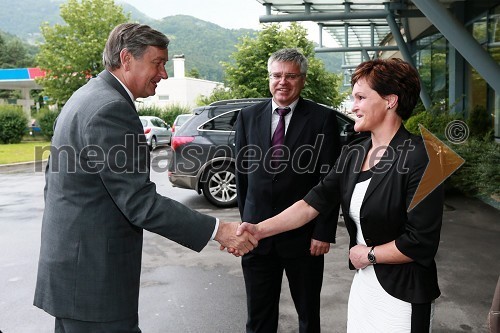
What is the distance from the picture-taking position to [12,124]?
2842 cm

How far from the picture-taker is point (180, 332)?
414 centimetres

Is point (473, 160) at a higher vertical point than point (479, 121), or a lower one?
lower

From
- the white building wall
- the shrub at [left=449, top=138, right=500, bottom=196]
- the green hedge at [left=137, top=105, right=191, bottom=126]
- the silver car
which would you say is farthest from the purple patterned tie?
the white building wall

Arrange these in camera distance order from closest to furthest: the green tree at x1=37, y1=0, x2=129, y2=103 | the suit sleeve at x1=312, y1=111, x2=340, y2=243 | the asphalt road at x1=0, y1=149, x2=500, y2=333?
1. the suit sleeve at x1=312, y1=111, x2=340, y2=243
2. the asphalt road at x1=0, y1=149, x2=500, y2=333
3. the green tree at x1=37, y1=0, x2=129, y2=103

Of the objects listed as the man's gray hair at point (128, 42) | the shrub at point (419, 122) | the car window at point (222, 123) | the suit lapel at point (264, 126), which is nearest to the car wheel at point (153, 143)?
the shrub at point (419, 122)

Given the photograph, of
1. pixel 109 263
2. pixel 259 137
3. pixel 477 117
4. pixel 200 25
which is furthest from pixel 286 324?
pixel 200 25

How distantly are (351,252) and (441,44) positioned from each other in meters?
17.1

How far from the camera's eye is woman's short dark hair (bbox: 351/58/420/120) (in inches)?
92.4

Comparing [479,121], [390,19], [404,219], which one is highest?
[390,19]

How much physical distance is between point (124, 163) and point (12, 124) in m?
29.1

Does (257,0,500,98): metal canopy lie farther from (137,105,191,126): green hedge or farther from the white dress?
(137,105,191,126): green hedge

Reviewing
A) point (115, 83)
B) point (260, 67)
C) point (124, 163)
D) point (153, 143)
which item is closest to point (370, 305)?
point (124, 163)

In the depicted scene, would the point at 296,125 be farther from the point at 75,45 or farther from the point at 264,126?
the point at 75,45

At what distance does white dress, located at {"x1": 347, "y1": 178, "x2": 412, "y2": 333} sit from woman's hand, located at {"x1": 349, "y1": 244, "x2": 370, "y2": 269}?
0.14 feet
